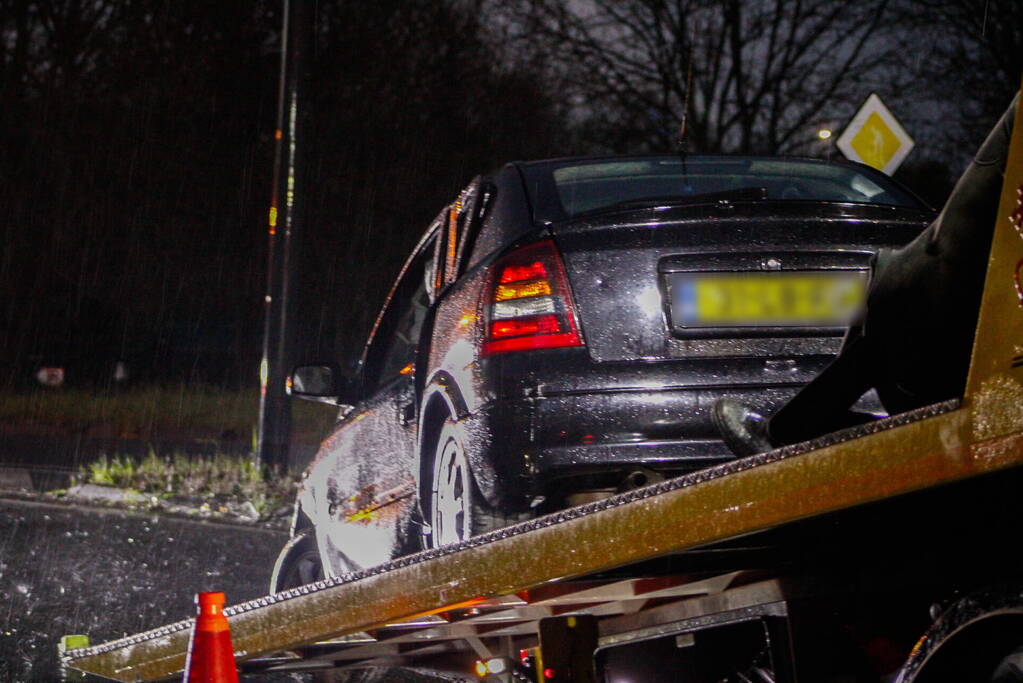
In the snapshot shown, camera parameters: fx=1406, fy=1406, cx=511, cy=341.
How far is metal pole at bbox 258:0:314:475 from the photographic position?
39.3 feet

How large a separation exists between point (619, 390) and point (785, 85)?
69.9ft

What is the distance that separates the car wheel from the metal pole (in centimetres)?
537

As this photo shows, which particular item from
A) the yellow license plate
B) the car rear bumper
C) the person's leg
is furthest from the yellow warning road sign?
the person's leg

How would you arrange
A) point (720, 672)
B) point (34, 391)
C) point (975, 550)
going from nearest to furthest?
point (975, 550)
point (720, 672)
point (34, 391)

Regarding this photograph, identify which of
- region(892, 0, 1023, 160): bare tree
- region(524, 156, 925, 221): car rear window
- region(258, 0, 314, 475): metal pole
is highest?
region(892, 0, 1023, 160): bare tree

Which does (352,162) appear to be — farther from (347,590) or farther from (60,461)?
(347,590)

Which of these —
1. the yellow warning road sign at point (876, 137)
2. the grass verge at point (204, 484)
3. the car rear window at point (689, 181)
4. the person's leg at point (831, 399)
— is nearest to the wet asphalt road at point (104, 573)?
the grass verge at point (204, 484)

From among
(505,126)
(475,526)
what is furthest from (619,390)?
(505,126)

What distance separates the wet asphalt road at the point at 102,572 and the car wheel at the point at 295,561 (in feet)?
1.74

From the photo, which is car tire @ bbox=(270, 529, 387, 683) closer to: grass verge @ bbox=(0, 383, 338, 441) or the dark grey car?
the dark grey car

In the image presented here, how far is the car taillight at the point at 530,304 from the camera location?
13.8ft

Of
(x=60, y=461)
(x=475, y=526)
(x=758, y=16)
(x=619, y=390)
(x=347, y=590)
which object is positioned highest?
(x=758, y=16)

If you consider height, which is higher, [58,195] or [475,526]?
[58,195]

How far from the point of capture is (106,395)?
25.3m
